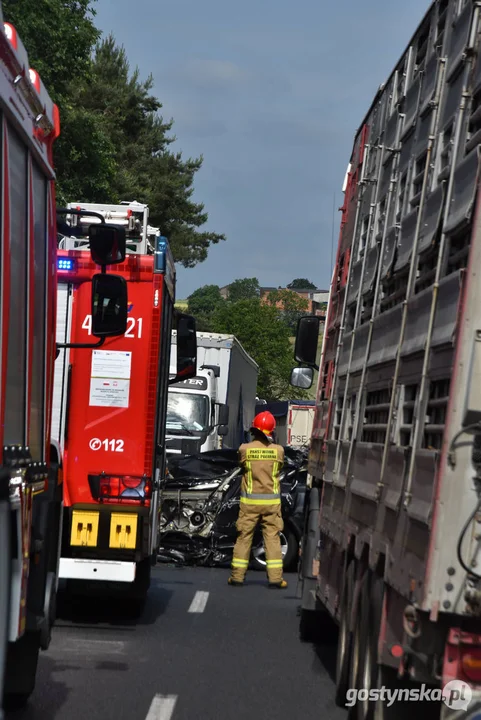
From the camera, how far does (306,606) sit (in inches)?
386

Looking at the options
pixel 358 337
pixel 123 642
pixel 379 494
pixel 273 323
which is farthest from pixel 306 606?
pixel 273 323

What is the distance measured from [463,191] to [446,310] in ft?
1.68

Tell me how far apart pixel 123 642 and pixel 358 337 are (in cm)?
346

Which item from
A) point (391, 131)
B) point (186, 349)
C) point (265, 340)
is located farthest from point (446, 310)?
point (265, 340)

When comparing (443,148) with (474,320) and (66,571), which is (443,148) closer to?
(474,320)

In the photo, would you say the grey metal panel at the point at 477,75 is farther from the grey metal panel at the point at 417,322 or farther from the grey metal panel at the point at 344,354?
the grey metal panel at the point at 344,354

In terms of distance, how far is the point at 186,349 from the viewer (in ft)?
37.7

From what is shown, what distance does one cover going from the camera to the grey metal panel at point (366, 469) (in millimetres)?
6551

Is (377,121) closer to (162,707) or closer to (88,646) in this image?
(162,707)

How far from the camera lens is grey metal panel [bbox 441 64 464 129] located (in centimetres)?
570

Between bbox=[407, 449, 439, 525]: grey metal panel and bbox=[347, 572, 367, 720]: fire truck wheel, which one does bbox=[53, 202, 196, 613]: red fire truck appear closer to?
bbox=[347, 572, 367, 720]: fire truck wheel

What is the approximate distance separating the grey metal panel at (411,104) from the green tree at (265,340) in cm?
8949

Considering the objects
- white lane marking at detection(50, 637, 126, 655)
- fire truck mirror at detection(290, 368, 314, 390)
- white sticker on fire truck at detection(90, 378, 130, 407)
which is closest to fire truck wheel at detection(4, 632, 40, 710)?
white lane marking at detection(50, 637, 126, 655)

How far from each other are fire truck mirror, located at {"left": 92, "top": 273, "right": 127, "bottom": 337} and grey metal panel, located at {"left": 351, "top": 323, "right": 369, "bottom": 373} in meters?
1.56
